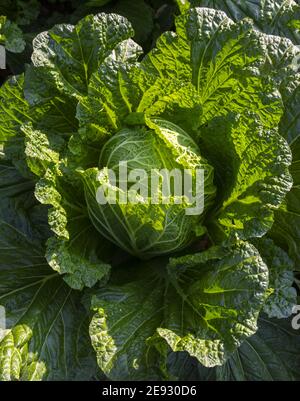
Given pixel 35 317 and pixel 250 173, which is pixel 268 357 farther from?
pixel 35 317

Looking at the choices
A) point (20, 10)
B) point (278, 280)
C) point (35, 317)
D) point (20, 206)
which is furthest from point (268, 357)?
point (20, 10)

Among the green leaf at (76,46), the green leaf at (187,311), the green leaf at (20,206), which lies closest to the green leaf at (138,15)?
the green leaf at (76,46)

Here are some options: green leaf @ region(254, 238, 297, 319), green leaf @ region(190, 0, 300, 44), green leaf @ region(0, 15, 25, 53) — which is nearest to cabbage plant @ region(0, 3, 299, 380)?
green leaf @ region(254, 238, 297, 319)

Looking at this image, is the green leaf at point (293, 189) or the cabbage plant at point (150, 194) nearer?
the cabbage plant at point (150, 194)

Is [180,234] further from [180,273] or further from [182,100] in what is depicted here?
[182,100]

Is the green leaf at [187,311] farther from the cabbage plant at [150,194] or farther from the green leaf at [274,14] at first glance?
the green leaf at [274,14]
